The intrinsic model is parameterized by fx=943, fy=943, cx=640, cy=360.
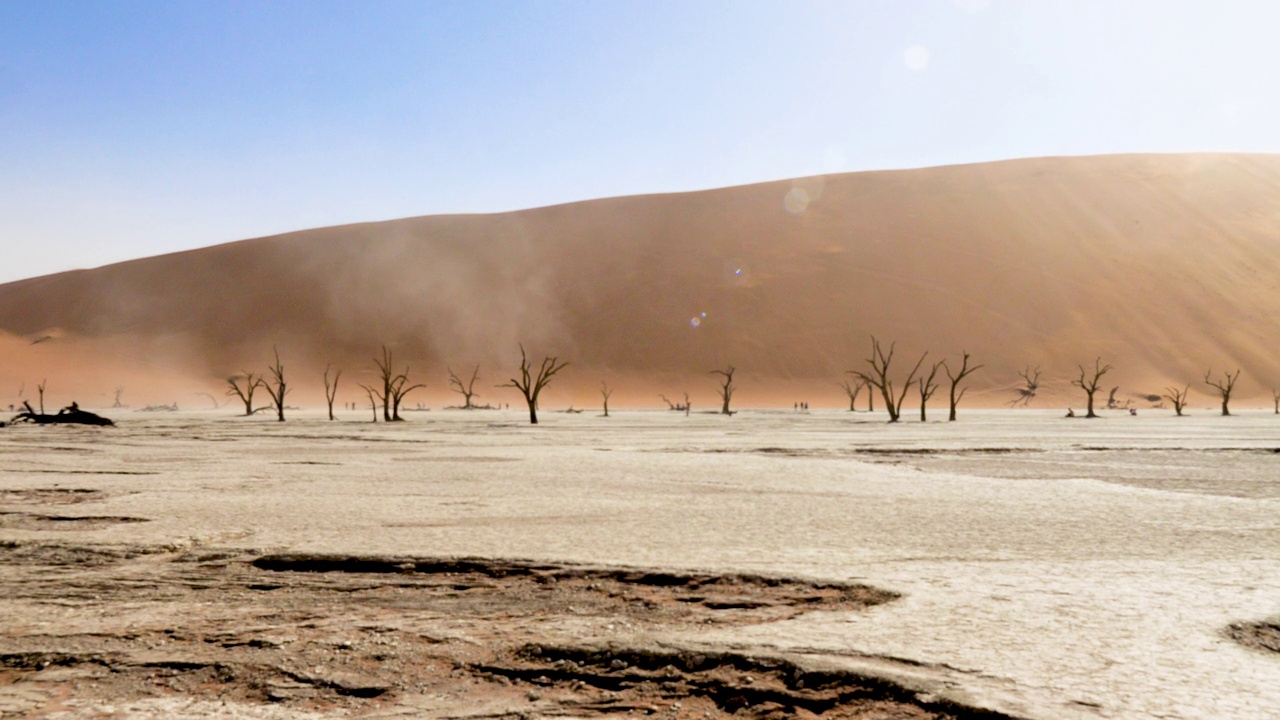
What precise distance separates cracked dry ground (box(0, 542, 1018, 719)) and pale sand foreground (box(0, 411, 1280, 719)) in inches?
4.0

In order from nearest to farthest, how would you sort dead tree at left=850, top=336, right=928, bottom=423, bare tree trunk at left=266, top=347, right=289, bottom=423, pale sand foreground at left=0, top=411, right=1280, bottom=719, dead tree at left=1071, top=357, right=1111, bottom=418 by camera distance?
pale sand foreground at left=0, top=411, right=1280, bottom=719 < dead tree at left=850, top=336, right=928, bottom=423 < bare tree trunk at left=266, top=347, right=289, bottom=423 < dead tree at left=1071, top=357, right=1111, bottom=418

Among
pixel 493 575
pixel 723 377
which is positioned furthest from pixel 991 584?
pixel 723 377

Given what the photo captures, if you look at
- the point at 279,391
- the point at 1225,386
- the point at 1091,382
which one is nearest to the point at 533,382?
the point at 279,391

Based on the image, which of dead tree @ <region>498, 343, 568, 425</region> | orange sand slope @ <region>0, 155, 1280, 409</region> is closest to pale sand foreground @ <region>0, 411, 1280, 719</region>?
dead tree @ <region>498, 343, 568, 425</region>

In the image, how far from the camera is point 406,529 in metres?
6.16

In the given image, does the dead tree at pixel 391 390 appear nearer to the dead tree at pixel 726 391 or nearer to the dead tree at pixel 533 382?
the dead tree at pixel 533 382

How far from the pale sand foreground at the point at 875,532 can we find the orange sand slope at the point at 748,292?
147ft

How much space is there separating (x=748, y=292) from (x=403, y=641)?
62.4 m

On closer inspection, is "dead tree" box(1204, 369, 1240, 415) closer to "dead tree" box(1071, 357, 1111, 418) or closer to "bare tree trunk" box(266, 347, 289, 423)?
"dead tree" box(1071, 357, 1111, 418)

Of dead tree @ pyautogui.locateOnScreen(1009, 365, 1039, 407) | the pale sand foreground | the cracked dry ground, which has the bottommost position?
the cracked dry ground

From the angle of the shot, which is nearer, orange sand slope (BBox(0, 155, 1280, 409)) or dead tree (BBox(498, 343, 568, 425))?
dead tree (BBox(498, 343, 568, 425))

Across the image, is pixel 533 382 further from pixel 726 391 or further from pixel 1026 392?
pixel 1026 392

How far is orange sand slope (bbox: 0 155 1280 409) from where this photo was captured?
5847cm

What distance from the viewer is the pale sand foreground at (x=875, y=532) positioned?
10.2 ft
